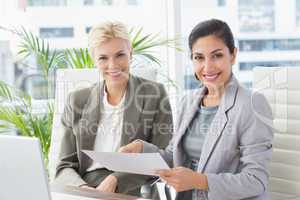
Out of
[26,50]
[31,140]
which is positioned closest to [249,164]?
[31,140]

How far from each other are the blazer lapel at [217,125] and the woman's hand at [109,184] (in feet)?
1.41

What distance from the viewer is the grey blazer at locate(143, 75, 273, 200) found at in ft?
6.43

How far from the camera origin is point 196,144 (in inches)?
87.0

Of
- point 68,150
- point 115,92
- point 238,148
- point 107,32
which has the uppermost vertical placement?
point 107,32

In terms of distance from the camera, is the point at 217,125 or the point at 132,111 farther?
the point at 132,111

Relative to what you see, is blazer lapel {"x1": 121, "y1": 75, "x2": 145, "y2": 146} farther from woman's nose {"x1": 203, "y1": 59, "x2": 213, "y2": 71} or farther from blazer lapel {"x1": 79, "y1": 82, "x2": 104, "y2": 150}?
woman's nose {"x1": 203, "y1": 59, "x2": 213, "y2": 71}

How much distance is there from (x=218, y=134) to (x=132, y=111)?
0.57 metres

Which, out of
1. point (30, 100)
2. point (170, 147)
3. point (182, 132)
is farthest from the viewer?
point (30, 100)

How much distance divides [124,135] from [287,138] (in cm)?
76

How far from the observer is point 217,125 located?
2.08 metres

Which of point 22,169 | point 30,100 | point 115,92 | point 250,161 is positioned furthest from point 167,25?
point 22,169

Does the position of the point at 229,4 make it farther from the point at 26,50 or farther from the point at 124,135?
the point at 124,135

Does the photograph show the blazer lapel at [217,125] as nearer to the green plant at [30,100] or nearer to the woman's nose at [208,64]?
the woman's nose at [208,64]

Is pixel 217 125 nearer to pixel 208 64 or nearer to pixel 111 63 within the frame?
pixel 208 64
